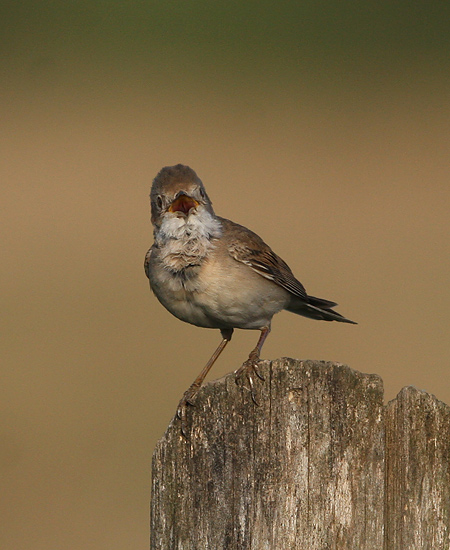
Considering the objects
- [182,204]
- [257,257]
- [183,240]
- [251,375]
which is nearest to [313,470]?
[251,375]

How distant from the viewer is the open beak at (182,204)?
17.9 feet

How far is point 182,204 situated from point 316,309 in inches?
51.4

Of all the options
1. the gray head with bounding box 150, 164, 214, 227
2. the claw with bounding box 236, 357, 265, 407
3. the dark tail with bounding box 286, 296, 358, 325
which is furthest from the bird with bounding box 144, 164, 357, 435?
the claw with bounding box 236, 357, 265, 407

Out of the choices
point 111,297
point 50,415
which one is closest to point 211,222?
point 50,415

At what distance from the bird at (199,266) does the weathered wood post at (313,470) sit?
2079 millimetres

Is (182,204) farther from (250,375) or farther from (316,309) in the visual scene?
(250,375)

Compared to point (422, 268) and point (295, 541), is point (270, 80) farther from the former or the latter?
point (295, 541)

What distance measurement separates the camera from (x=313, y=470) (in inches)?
120

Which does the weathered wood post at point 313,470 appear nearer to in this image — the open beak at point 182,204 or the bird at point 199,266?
the bird at point 199,266

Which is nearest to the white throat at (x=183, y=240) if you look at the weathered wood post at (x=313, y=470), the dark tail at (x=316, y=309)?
the dark tail at (x=316, y=309)

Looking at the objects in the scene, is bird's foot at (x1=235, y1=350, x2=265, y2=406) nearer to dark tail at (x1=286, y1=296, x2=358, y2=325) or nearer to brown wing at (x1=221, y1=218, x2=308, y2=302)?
brown wing at (x1=221, y1=218, x2=308, y2=302)

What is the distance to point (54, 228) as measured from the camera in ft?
40.6

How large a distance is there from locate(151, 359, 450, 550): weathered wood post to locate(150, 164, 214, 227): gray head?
8.24ft

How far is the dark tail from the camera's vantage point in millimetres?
6160
